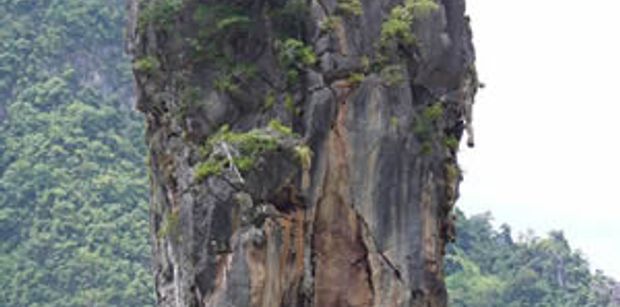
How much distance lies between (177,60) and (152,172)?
2060 mm

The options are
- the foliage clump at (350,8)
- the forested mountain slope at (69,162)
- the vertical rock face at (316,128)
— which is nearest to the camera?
the vertical rock face at (316,128)

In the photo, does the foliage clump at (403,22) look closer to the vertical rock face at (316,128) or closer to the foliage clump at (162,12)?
the vertical rock face at (316,128)

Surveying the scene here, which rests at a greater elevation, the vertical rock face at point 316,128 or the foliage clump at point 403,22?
the foliage clump at point 403,22

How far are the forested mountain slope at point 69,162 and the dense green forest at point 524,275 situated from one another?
39.6 feet

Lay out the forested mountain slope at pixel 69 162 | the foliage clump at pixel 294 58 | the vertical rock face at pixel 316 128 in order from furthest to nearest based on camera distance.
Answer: the forested mountain slope at pixel 69 162 → the foliage clump at pixel 294 58 → the vertical rock face at pixel 316 128

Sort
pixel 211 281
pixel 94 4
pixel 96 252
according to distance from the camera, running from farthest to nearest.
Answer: pixel 94 4
pixel 96 252
pixel 211 281

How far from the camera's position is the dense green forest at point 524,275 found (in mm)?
66000

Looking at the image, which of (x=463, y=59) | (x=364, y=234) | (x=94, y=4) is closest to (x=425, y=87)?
(x=463, y=59)

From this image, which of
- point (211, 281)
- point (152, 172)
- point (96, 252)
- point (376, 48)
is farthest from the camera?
point (96, 252)

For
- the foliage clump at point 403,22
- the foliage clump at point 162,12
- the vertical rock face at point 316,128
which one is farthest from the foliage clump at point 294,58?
the foliage clump at point 162,12

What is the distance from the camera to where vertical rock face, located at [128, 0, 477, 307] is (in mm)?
20906

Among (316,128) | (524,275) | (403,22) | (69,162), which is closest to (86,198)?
(69,162)

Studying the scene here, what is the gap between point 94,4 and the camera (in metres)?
77.7

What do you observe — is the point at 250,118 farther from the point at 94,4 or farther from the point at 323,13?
the point at 94,4
